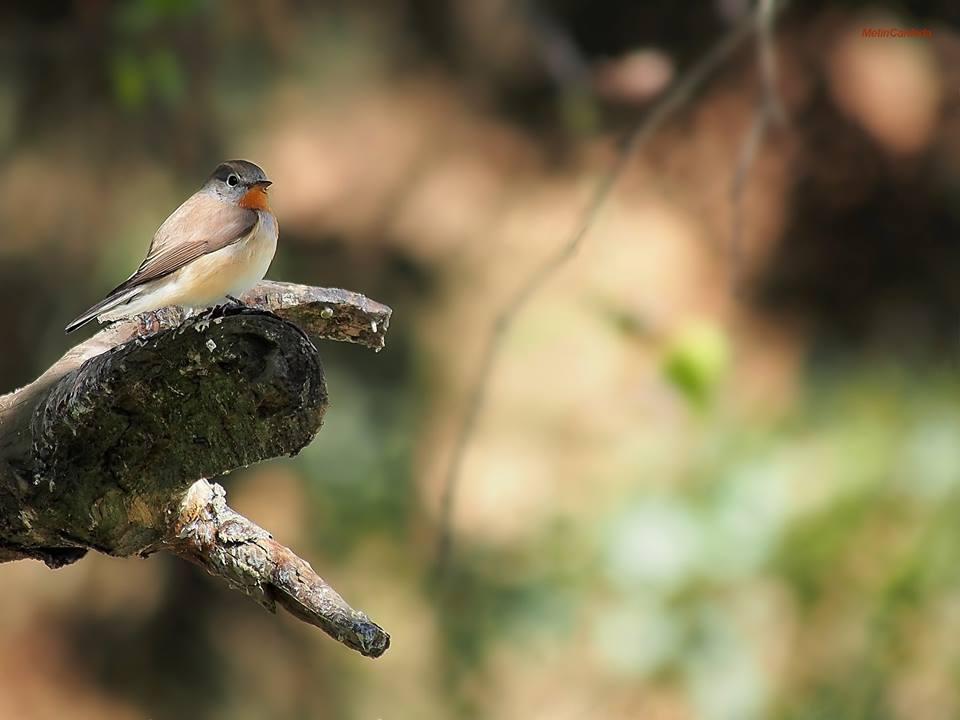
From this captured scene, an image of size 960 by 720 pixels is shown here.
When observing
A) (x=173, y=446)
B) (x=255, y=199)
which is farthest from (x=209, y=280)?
(x=173, y=446)

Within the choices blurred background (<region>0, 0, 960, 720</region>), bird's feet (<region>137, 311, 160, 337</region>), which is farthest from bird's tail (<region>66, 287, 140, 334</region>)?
blurred background (<region>0, 0, 960, 720</region>)

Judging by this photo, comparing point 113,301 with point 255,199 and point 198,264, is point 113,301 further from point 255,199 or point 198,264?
point 255,199

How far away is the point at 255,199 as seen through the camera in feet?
7.34

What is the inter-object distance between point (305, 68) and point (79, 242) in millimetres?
942

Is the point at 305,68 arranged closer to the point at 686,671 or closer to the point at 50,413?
the point at 686,671

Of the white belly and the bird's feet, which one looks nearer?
the white belly

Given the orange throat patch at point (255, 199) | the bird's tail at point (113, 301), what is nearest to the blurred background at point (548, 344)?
the orange throat patch at point (255, 199)

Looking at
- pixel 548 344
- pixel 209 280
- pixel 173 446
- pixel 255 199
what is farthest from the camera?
pixel 548 344

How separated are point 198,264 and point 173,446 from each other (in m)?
0.51

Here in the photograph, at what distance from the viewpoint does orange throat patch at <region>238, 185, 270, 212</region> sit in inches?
86.3

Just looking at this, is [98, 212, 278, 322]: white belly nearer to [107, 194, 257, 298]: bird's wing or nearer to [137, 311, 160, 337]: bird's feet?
[107, 194, 257, 298]: bird's wing

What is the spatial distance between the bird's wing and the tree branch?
185 millimetres

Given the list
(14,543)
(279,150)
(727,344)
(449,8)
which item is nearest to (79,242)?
(279,150)

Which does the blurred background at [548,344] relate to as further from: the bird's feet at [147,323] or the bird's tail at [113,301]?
the bird's tail at [113,301]
